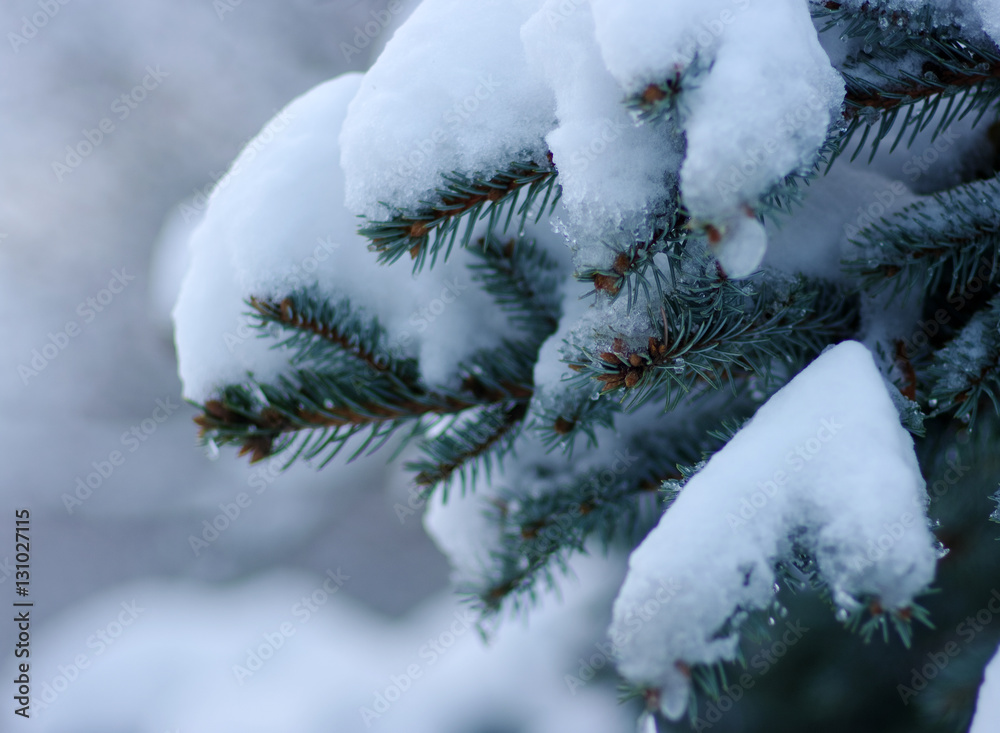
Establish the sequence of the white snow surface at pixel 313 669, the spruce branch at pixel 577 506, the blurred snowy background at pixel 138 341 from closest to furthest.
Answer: the spruce branch at pixel 577 506, the white snow surface at pixel 313 669, the blurred snowy background at pixel 138 341

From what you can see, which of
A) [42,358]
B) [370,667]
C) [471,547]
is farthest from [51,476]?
[471,547]

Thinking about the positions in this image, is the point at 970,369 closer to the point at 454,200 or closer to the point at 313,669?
the point at 454,200

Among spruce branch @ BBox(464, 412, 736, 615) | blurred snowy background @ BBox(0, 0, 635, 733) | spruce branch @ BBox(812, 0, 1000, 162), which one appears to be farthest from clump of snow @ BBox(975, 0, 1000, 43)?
blurred snowy background @ BBox(0, 0, 635, 733)

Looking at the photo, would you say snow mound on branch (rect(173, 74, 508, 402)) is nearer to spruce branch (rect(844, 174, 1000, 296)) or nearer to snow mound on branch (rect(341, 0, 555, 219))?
snow mound on branch (rect(341, 0, 555, 219))

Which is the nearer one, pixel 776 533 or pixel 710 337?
pixel 776 533

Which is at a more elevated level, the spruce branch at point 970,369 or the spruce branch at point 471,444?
the spruce branch at point 471,444

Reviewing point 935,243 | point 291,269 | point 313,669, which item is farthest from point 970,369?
point 313,669

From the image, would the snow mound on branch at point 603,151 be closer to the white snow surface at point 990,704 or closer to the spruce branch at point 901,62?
the spruce branch at point 901,62

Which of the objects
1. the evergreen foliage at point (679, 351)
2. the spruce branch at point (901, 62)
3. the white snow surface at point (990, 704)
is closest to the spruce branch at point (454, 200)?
the evergreen foliage at point (679, 351)
